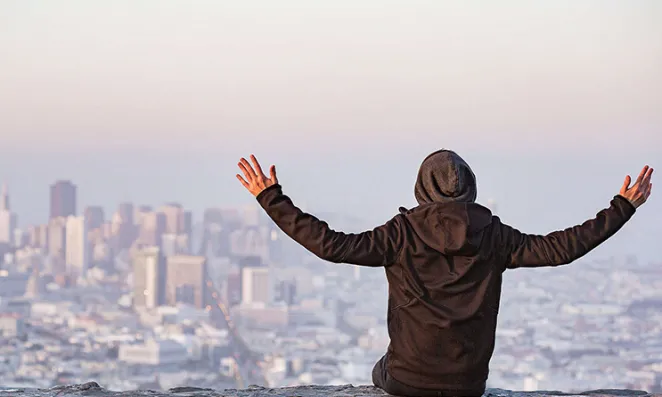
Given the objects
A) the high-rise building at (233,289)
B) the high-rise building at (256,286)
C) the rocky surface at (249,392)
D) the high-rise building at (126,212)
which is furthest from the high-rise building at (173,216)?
the rocky surface at (249,392)

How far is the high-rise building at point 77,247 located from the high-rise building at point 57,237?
148 millimetres

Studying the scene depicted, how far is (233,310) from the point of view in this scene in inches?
1422

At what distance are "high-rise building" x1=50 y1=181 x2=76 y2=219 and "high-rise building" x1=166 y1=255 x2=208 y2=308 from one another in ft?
24.4

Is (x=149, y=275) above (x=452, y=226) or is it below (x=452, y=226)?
above

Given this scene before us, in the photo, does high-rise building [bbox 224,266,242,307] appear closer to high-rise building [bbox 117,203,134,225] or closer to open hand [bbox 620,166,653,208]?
high-rise building [bbox 117,203,134,225]

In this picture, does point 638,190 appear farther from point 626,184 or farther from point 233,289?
point 233,289

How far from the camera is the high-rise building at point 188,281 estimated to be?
122 ft

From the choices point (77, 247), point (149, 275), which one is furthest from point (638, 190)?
point (77, 247)

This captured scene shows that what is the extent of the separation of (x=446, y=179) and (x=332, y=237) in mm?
530

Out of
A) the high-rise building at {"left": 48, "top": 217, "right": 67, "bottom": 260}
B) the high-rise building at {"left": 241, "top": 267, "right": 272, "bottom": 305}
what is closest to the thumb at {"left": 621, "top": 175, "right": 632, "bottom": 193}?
the high-rise building at {"left": 241, "top": 267, "right": 272, "bottom": 305}

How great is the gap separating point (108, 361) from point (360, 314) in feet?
28.7

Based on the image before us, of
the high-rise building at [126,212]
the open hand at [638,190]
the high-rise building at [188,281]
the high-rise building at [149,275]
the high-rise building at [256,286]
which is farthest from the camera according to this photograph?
the high-rise building at [126,212]

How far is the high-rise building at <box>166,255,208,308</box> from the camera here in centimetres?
3716

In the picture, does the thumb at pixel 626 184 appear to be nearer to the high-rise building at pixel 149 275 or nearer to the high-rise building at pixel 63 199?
the high-rise building at pixel 149 275
